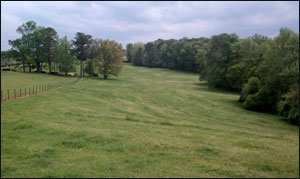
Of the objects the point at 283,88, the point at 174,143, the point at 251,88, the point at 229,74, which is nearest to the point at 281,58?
the point at 283,88

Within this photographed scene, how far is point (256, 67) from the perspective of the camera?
153 feet

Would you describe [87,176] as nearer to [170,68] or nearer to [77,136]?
[77,136]

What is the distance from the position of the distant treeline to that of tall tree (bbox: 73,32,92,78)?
31.9 meters

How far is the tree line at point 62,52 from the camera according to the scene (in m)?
36.3

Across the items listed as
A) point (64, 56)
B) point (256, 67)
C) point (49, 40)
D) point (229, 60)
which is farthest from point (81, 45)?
point (256, 67)

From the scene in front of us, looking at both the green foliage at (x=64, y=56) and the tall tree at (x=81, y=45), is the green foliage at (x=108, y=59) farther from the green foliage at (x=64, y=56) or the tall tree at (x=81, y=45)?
the green foliage at (x=64, y=56)

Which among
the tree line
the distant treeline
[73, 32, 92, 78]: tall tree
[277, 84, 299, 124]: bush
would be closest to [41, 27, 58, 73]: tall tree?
the tree line

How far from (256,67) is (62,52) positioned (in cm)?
3921

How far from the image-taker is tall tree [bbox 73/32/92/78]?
5844cm

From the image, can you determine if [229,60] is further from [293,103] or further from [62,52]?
[62,52]

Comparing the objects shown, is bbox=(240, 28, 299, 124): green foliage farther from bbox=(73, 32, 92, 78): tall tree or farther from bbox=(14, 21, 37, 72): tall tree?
bbox=(73, 32, 92, 78): tall tree

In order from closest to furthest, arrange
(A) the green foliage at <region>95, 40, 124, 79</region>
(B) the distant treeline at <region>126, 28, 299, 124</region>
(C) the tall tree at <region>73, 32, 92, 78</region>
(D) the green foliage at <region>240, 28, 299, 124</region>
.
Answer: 1. (B) the distant treeline at <region>126, 28, 299, 124</region>
2. (D) the green foliage at <region>240, 28, 299, 124</region>
3. (C) the tall tree at <region>73, 32, 92, 78</region>
4. (A) the green foliage at <region>95, 40, 124, 79</region>

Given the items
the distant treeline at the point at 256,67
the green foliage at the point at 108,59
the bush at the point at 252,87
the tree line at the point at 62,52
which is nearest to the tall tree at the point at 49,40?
the tree line at the point at 62,52

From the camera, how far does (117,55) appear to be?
67750mm
